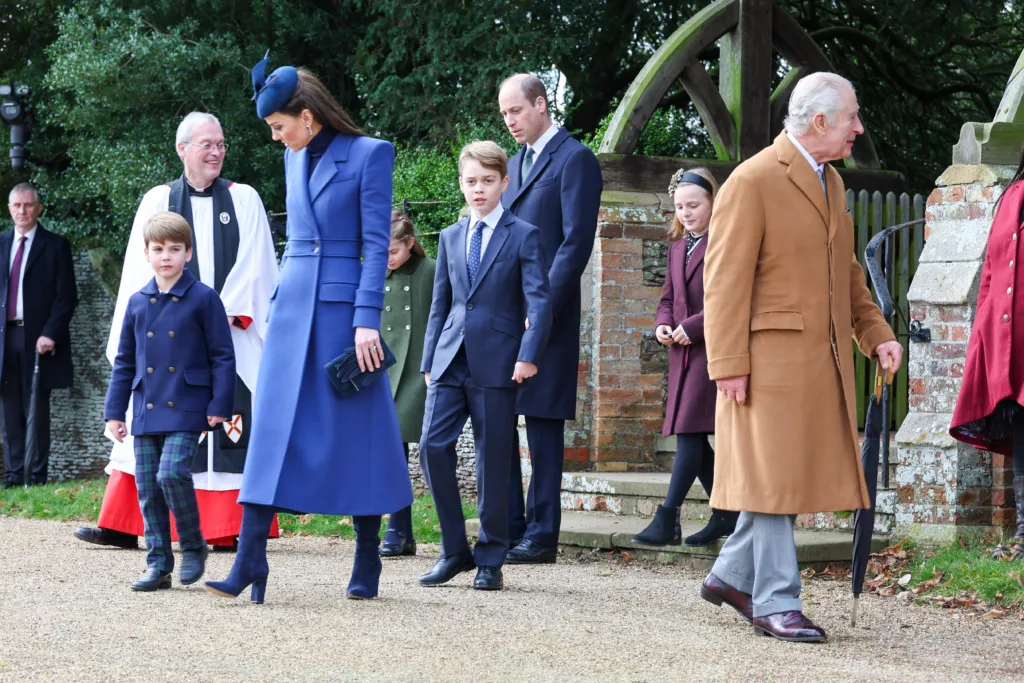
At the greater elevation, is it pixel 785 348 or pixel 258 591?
pixel 785 348

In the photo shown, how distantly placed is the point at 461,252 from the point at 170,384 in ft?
4.37

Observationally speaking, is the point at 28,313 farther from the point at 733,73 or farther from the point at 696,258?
the point at 696,258

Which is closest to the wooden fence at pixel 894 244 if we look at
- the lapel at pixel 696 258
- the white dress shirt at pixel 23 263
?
the lapel at pixel 696 258

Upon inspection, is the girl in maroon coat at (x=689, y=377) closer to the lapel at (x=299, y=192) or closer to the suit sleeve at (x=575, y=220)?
the suit sleeve at (x=575, y=220)

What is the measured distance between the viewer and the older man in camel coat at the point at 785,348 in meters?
4.90

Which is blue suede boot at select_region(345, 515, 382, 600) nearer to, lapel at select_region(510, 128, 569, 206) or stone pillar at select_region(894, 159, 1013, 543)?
lapel at select_region(510, 128, 569, 206)

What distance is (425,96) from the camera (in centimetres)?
1411

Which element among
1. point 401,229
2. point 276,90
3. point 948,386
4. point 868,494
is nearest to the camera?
point 868,494

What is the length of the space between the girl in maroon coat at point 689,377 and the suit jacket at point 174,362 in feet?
6.97

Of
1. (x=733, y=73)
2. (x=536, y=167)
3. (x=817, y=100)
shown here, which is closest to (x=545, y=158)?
(x=536, y=167)

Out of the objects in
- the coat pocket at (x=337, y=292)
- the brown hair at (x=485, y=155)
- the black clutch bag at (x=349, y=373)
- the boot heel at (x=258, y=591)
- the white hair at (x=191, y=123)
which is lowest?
the boot heel at (x=258, y=591)

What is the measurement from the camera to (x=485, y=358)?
19.9 ft

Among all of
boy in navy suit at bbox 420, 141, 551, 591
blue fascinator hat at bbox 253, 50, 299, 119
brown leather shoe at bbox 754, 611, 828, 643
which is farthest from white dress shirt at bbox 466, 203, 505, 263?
brown leather shoe at bbox 754, 611, 828, 643

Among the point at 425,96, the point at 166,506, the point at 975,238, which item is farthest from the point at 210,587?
the point at 425,96
